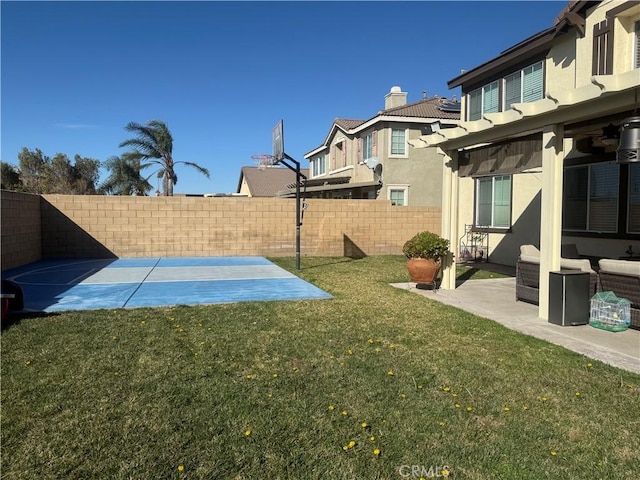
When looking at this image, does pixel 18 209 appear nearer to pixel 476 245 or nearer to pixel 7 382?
pixel 7 382

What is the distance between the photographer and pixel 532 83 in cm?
1248

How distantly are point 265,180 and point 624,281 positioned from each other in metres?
41.2

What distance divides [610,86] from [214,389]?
580cm

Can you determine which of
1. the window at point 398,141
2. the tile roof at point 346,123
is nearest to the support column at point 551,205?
the window at point 398,141

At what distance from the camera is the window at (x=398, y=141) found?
2152 centimetres

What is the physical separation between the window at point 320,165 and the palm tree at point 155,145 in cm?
1001

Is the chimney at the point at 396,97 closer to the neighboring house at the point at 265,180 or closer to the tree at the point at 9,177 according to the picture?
the neighboring house at the point at 265,180

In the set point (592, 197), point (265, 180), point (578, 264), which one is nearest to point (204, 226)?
point (592, 197)

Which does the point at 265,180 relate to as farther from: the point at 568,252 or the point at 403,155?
the point at 568,252

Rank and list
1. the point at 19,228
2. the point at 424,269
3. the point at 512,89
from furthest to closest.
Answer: the point at 19,228 → the point at 512,89 → the point at 424,269

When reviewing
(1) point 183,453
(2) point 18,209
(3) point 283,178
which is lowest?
(1) point 183,453

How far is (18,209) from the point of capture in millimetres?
13398

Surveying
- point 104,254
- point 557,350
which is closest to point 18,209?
point 104,254

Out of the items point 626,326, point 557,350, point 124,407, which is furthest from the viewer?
point 626,326
